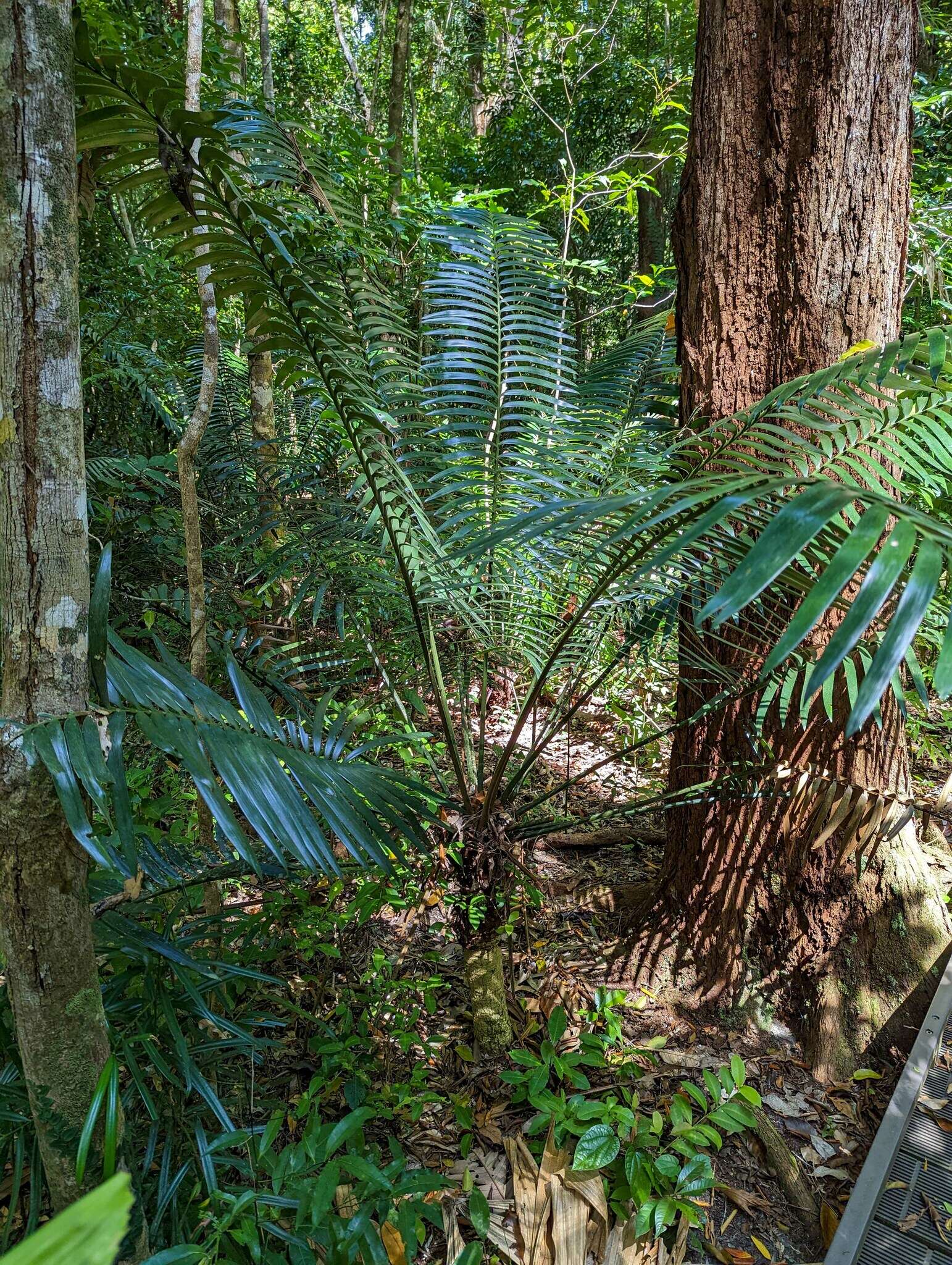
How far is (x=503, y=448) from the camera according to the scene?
1969 millimetres

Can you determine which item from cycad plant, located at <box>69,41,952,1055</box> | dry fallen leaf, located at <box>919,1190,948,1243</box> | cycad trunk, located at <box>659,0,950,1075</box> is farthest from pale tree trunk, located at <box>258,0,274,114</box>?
dry fallen leaf, located at <box>919,1190,948,1243</box>

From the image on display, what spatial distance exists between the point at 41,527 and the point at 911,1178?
172cm

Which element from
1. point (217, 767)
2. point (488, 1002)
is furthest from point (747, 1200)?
point (217, 767)

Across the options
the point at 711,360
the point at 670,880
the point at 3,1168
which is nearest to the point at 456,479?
the point at 711,360

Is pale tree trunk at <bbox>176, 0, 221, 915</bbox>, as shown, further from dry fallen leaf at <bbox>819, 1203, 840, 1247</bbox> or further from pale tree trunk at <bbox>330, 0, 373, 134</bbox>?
pale tree trunk at <bbox>330, 0, 373, 134</bbox>

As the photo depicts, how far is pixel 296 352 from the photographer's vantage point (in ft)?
4.88

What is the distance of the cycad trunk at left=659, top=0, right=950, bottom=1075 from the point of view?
1.50m

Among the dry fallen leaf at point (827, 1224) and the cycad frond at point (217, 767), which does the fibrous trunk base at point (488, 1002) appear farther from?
the dry fallen leaf at point (827, 1224)

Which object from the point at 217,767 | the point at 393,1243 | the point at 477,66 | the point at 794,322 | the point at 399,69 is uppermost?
the point at 477,66

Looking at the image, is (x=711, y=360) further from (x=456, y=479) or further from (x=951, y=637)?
(x=951, y=637)

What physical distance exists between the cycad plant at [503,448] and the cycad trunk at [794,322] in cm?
17

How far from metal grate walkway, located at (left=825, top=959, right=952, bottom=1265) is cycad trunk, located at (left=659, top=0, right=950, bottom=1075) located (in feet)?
0.51

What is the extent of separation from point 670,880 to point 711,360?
1.19 meters

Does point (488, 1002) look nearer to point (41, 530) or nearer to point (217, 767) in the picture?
point (217, 767)
